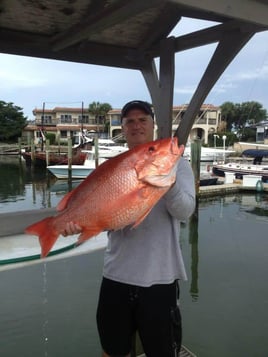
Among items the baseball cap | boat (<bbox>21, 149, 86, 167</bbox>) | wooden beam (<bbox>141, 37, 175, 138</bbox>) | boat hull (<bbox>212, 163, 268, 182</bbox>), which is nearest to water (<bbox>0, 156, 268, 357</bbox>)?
wooden beam (<bbox>141, 37, 175, 138</bbox>)

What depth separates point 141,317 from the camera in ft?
6.48

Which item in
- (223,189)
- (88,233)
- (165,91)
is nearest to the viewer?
(88,233)

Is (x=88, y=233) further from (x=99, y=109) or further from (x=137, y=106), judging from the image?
(x=99, y=109)

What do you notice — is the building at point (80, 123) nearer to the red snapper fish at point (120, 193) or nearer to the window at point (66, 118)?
the window at point (66, 118)

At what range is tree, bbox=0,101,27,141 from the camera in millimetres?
51500

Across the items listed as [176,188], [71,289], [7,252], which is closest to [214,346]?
[71,289]

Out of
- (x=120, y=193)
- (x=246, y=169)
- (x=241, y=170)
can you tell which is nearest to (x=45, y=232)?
(x=120, y=193)

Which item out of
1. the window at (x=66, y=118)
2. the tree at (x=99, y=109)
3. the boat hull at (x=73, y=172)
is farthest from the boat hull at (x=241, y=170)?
the window at (x=66, y=118)

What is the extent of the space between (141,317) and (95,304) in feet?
10.5

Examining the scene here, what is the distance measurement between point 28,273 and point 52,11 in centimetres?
388

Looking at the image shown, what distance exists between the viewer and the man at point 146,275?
1946 millimetres

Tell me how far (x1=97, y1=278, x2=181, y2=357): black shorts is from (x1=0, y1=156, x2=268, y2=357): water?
2.04m

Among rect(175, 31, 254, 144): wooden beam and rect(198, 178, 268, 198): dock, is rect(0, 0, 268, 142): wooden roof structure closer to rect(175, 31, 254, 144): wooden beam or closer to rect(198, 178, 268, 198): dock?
rect(175, 31, 254, 144): wooden beam

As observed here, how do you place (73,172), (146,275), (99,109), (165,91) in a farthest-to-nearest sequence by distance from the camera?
(99,109) < (73,172) < (165,91) < (146,275)
